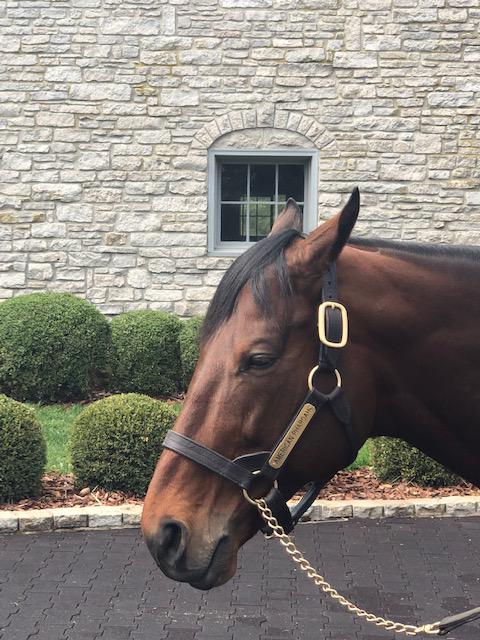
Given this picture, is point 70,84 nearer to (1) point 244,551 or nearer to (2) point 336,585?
(1) point 244,551

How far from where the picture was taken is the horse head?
238 centimetres

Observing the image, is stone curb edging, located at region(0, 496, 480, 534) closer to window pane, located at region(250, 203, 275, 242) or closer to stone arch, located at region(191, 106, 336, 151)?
window pane, located at region(250, 203, 275, 242)

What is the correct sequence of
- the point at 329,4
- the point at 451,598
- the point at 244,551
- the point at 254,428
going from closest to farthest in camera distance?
the point at 254,428 < the point at 451,598 < the point at 244,551 < the point at 329,4

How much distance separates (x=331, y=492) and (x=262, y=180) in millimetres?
6421

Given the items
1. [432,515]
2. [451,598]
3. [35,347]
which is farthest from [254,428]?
[35,347]

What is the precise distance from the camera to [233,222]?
12.6 m

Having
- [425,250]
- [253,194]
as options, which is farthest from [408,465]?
[253,194]

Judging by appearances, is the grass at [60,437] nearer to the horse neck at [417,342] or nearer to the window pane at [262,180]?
the window pane at [262,180]

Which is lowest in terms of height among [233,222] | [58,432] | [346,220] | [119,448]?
[58,432]

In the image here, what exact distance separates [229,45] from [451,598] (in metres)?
8.95

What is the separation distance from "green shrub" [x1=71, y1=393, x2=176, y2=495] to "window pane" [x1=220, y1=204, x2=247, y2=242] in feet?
18.8

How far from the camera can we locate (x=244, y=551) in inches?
249

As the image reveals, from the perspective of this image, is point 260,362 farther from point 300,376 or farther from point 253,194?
point 253,194

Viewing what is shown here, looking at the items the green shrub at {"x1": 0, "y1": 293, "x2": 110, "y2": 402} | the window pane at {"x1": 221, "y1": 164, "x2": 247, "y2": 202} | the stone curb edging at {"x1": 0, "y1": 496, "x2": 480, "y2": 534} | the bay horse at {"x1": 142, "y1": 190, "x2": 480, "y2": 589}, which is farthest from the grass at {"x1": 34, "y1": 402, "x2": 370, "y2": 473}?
the bay horse at {"x1": 142, "y1": 190, "x2": 480, "y2": 589}
